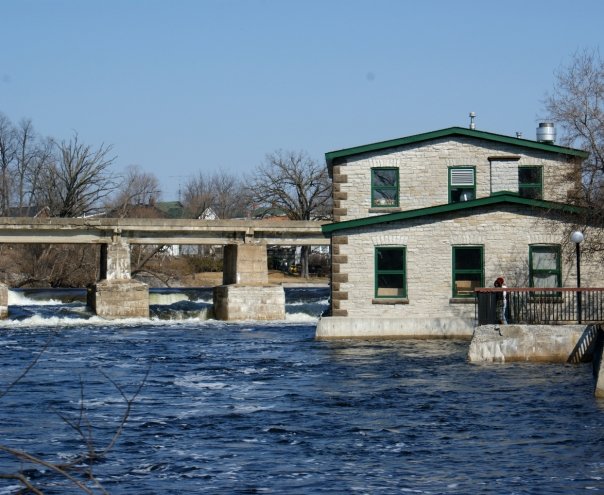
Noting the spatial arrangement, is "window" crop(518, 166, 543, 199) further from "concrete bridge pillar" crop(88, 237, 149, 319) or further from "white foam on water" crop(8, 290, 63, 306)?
"white foam on water" crop(8, 290, 63, 306)

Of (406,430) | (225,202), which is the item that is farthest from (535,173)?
(225,202)

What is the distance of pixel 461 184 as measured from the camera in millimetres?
38125

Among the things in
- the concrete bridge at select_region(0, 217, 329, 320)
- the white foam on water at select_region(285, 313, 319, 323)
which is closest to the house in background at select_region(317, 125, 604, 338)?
the white foam on water at select_region(285, 313, 319, 323)

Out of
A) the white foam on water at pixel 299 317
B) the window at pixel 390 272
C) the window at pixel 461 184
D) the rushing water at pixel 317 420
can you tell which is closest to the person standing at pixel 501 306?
the rushing water at pixel 317 420

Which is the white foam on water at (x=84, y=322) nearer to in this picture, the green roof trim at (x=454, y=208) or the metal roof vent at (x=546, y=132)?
the green roof trim at (x=454, y=208)

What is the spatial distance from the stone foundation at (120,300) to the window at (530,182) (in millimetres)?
25319

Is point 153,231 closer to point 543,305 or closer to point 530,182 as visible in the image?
point 530,182

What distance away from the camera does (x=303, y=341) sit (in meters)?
38.2

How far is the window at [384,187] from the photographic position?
1499 inches

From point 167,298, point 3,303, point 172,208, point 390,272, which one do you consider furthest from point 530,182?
point 172,208

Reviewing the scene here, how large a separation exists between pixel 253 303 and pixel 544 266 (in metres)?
25.5

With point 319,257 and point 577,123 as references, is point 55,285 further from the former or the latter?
point 577,123

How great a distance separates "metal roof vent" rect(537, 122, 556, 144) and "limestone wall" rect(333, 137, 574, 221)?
1.73 metres

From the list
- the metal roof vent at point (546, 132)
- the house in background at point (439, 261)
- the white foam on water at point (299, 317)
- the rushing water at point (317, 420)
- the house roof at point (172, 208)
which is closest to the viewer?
the rushing water at point (317, 420)
